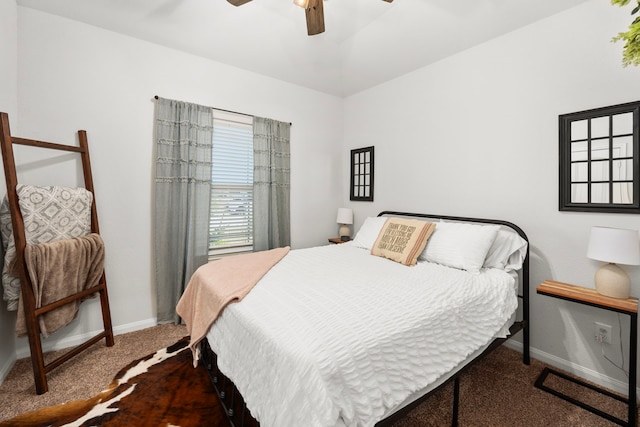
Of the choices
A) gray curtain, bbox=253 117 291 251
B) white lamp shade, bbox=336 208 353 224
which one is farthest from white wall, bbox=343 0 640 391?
gray curtain, bbox=253 117 291 251

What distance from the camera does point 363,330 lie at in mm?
1179

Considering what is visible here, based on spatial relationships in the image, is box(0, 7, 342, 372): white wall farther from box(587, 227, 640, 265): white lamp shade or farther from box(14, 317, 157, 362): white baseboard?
box(587, 227, 640, 265): white lamp shade

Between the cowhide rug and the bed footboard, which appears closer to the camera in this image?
the bed footboard

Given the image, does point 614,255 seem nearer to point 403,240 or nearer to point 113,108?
point 403,240

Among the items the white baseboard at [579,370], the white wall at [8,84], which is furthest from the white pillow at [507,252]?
the white wall at [8,84]

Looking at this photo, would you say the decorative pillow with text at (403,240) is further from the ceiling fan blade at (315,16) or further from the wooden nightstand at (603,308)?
the ceiling fan blade at (315,16)

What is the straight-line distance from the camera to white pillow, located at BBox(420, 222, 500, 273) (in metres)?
2.11

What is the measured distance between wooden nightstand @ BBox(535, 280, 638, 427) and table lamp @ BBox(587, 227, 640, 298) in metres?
0.06

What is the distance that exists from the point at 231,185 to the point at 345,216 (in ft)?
4.99

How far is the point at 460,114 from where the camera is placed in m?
2.72

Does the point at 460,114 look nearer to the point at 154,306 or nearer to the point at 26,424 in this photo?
the point at 154,306

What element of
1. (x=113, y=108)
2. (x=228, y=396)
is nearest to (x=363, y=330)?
(x=228, y=396)

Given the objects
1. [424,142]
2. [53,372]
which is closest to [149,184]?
[53,372]

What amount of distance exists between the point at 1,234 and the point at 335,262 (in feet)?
7.85
